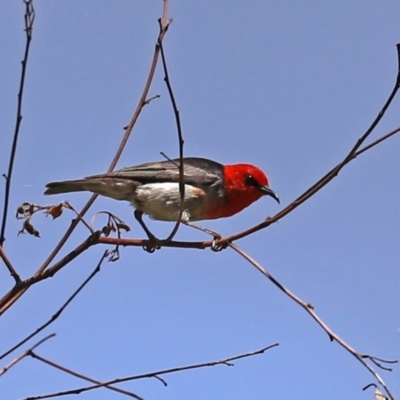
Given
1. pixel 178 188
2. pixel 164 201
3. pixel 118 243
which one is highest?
pixel 178 188

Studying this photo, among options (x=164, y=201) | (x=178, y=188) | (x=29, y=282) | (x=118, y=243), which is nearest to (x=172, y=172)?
(x=178, y=188)

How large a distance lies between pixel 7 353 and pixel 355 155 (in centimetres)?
149

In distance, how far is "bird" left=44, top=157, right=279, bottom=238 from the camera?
17.0 feet

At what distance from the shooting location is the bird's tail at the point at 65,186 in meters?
4.92

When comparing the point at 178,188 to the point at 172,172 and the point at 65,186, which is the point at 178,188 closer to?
the point at 172,172

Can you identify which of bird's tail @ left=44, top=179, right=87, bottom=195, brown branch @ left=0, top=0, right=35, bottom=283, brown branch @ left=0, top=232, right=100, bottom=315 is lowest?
brown branch @ left=0, top=232, right=100, bottom=315

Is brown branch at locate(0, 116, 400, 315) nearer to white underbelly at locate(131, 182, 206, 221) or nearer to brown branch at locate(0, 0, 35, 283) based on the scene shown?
brown branch at locate(0, 0, 35, 283)

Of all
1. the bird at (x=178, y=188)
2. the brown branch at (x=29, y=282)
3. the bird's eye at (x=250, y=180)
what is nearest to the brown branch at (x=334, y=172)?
the brown branch at (x=29, y=282)

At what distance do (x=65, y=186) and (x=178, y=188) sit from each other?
960mm

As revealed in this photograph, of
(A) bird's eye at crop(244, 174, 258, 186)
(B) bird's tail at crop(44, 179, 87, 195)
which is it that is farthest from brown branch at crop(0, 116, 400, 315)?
(A) bird's eye at crop(244, 174, 258, 186)

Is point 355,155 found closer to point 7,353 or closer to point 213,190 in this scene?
point 7,353

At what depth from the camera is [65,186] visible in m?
4.95

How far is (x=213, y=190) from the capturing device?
18.9 ft

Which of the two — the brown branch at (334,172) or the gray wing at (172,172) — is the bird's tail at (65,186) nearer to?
the gray wing at (172,172)
